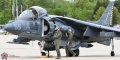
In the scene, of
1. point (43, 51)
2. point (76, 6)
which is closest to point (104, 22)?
point (43, 51)

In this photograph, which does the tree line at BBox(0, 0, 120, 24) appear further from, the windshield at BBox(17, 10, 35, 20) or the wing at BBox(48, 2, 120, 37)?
the windshield at BBox(17, 10, 35, 20)

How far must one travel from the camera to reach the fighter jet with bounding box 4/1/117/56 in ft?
82.7

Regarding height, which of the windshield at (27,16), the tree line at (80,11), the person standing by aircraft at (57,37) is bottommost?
the person standing by aircraft at (57,37)

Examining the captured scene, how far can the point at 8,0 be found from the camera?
152125 mm

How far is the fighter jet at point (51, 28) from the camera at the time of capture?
992 inches

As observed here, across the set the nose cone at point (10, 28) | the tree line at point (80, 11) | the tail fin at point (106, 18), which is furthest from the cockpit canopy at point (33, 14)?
the tree line at point (80, 11)

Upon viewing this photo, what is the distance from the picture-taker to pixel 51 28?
84.3 feet

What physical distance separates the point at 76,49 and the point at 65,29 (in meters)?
1.32

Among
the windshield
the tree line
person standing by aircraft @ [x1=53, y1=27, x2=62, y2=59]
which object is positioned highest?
the tree line

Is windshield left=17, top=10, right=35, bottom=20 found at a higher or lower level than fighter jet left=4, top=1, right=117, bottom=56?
higher

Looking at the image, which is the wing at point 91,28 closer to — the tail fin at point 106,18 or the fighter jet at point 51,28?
the fighter jet at point 51,28

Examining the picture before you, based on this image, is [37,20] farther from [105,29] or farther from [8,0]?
[8,0]

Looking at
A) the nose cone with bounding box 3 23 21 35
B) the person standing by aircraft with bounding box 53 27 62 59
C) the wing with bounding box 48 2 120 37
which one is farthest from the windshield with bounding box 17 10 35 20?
the wing with bounding box 48 2 120 37

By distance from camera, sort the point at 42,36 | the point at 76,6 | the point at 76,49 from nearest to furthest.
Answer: the point at 42,36, the point at 76,49, the point at 76,6
